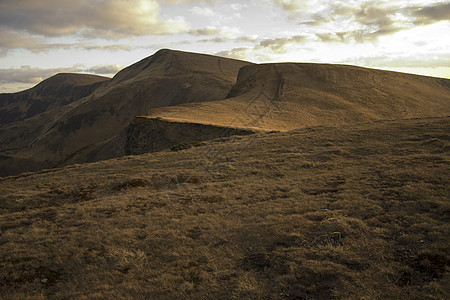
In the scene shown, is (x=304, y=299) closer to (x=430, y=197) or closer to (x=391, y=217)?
(x=391, y=217)

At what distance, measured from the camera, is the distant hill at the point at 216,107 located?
44.6 meters

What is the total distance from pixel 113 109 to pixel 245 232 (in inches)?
4764

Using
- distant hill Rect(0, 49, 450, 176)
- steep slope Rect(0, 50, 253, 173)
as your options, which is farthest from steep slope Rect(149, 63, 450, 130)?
steep slope Rect(0, 50, 253, 173)

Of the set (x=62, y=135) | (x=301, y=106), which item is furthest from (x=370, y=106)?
(x=62, y=135)

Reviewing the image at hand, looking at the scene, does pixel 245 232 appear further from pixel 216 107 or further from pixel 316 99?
pixel 316 99

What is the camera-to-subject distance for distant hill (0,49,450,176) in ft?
146

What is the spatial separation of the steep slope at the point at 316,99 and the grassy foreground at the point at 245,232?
2399cm

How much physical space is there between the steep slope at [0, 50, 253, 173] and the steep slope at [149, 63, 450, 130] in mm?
30383

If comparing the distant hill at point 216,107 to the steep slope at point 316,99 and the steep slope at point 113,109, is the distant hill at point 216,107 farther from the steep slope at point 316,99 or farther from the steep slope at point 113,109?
the steep slope at point 113,109

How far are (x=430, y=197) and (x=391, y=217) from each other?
7.59 ft

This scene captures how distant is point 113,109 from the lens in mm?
118125

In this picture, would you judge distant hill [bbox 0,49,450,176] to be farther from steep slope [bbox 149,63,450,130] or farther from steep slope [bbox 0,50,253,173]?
steep slope [bbox 0,50,253,173]

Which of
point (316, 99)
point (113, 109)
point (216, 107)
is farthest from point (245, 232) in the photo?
point (113, 109)

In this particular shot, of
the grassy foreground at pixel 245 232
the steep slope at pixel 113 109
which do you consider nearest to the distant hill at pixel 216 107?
the steep slope at pixel 113 109
